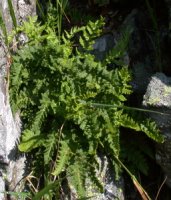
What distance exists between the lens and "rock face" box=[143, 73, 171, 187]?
3906 mm

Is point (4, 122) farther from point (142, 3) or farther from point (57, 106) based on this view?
point (142, 3)

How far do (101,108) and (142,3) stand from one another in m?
1.37

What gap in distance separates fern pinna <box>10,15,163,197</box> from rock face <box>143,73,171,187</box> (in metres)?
0.13

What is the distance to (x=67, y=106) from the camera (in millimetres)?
3873

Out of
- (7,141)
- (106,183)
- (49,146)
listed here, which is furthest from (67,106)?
(106,183)

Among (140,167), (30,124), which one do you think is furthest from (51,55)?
(140,167)

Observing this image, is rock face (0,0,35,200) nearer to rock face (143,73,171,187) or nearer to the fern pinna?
the fern pinna

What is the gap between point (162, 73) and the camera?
4102 mm

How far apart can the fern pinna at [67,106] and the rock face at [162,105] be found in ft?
0.41

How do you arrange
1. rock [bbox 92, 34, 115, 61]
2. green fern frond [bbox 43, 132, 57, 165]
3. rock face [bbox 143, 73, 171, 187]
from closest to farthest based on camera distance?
1. green fern frond [bbox 43, 132, 57, 165]
2. rock face [bbox 143, 73, 171, 187]
3. rock [bbox 92, 34, 115, 61]

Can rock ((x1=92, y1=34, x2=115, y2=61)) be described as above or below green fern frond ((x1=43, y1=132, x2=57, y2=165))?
above

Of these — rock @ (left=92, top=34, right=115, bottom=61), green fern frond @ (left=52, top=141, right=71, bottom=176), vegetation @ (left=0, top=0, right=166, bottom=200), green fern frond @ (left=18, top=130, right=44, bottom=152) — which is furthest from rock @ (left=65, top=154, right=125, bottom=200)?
rock @ (left=92, top=34, right=115, bottom=61)

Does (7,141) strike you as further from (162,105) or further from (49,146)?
(162,105)

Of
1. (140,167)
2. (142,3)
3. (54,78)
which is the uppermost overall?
(142,3)
